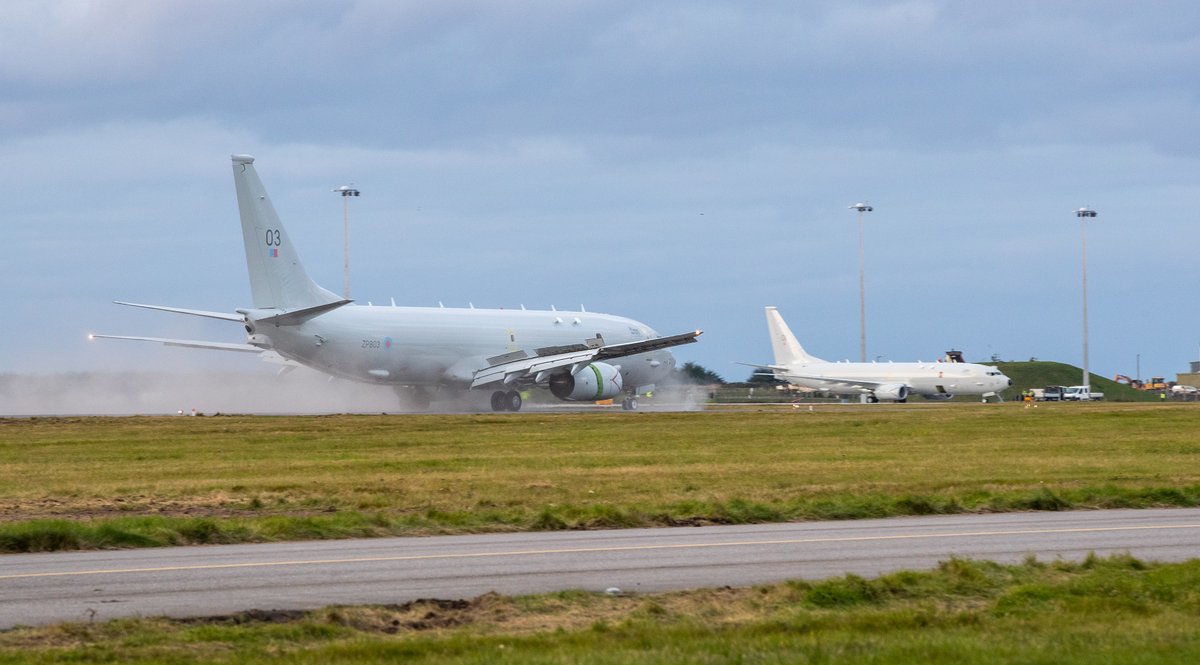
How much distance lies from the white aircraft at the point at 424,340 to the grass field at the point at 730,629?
152 feet

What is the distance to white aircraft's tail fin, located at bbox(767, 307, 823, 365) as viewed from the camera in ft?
376

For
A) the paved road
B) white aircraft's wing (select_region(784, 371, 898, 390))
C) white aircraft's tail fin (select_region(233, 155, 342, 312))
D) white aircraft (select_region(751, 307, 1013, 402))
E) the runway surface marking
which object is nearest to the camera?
the paved road

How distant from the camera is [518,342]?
70.8 meters

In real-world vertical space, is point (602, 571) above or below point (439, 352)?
below

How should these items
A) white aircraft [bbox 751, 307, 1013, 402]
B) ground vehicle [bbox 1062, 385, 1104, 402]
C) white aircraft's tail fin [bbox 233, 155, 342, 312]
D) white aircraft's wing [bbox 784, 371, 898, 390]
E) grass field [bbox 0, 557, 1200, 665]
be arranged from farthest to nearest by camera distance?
ground vehicle [bbox 1062, 385, 1104, 402] → white aircraft's wing [bbox 784, 371, 898, 390] → white aircraft [bbox 751, 307, 1013, 402] → white aircraft's tail fin [bbox 233, 155, 342, 312] → grass field [bbox 0, 557, 1200, 665]

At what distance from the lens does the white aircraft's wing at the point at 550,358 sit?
68.3 meters

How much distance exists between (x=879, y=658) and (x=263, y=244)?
168ft

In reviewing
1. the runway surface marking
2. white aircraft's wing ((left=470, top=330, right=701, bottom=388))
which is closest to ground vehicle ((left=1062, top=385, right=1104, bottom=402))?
white aircraft's wing ((left=470, top=330, right=701, bottom=388))

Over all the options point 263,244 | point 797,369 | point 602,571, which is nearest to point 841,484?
point 602,571

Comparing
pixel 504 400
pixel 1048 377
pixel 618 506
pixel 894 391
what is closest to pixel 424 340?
pixel 504 400

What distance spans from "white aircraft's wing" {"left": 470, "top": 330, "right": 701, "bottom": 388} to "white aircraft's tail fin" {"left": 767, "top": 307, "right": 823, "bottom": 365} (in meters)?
43.3

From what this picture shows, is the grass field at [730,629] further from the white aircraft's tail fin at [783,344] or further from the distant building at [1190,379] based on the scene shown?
the distant building at [1190,379]

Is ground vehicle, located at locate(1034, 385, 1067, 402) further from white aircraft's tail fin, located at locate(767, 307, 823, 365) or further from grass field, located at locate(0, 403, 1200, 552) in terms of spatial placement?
grass field, located at locate(0, 403, 1200, 552)

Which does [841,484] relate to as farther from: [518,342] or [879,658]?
[518,342]
